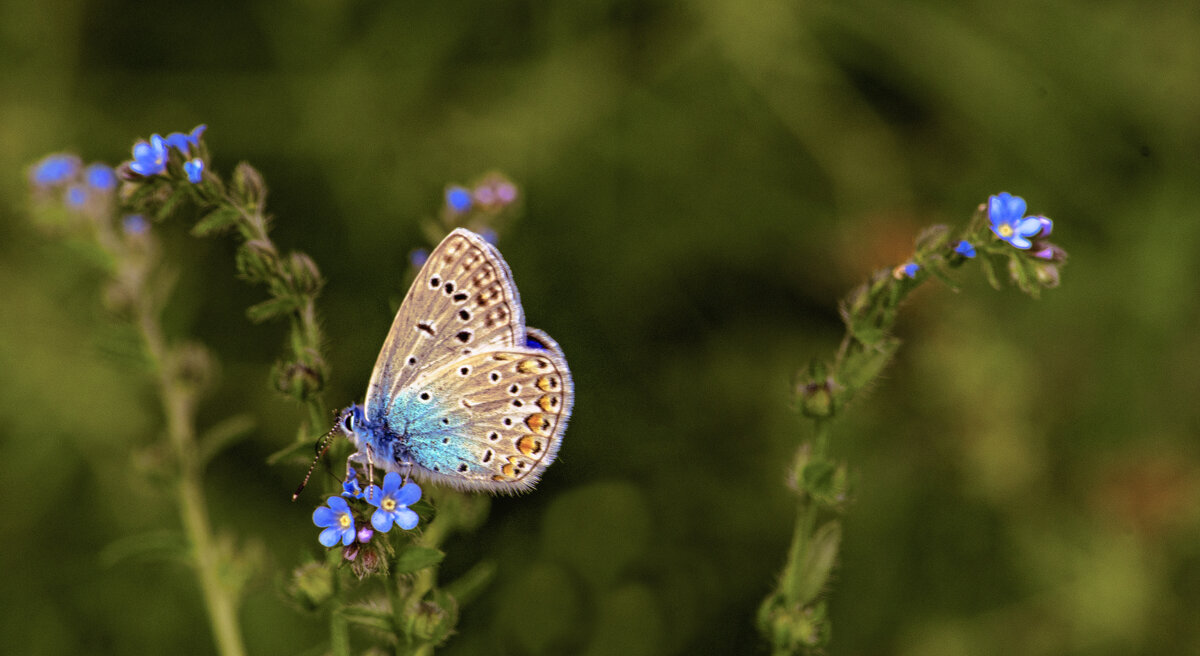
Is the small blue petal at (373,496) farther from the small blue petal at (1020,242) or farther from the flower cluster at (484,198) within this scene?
the small blue petal at (1020,242)

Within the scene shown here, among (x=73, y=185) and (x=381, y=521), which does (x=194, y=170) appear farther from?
(x=73, y=185)

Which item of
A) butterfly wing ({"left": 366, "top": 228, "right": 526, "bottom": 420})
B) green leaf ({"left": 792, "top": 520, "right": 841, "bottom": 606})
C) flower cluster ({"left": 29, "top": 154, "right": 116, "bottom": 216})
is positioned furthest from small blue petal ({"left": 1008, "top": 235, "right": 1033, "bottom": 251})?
flower cluster ({"left": 29, "top": 154, "right": 116, "bottom": 216})

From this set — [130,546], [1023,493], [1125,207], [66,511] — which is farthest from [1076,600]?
[66,511]

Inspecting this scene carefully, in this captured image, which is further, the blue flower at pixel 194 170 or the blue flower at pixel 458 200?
the blue flower at pixel 458 200

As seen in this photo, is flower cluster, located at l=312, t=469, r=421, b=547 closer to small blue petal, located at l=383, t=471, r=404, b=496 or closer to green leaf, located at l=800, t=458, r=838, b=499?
small blue petal, located at l=383, t=471, r=404, b=496

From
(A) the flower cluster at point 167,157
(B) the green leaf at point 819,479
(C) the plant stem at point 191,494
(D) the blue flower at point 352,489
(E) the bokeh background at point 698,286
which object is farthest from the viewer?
(E) the bokeh background at point 698,286

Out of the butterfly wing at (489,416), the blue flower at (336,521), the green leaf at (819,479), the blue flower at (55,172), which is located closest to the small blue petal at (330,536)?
the blue flower at (336,521)

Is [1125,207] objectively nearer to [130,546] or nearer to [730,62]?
[730,62]
